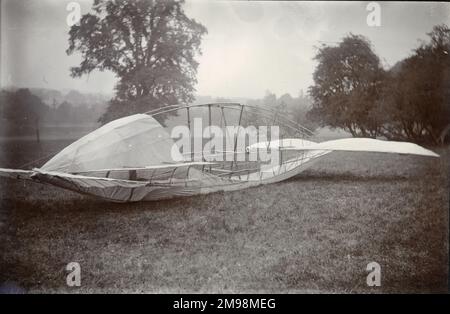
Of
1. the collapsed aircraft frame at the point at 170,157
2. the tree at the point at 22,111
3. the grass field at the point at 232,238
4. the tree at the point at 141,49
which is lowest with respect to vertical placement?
the grass field at the point at 232,238

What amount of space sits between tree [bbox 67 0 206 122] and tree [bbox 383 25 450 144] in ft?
9.59

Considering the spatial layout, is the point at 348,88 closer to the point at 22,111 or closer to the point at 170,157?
the point at 170,157

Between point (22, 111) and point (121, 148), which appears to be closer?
point (22, 111)

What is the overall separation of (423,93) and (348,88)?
1106 millimetres

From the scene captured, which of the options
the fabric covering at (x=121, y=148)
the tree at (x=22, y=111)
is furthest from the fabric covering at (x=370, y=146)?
the tree at (x=22, y=111)

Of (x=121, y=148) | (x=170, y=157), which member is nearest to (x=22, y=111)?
(x=121, y=148)

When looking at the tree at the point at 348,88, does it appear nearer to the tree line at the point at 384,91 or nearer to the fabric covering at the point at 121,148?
the tree line at the point at 384,91

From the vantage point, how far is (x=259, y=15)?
15.1 ft

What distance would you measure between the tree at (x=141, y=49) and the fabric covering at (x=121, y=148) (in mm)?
304

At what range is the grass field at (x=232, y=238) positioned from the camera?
382 centimetres

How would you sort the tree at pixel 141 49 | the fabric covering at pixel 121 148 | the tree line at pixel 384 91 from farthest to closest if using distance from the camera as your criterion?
the fabric covering at pixel 121 148
the tree at pixel 141 49
the tree line at pixel 384 91

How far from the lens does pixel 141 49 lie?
17.3 ft

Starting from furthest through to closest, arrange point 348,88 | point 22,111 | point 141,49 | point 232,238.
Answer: point 348,88 < point 141,49 < point 22,111 < point 232,238

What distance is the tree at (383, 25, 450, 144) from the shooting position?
459 cm
